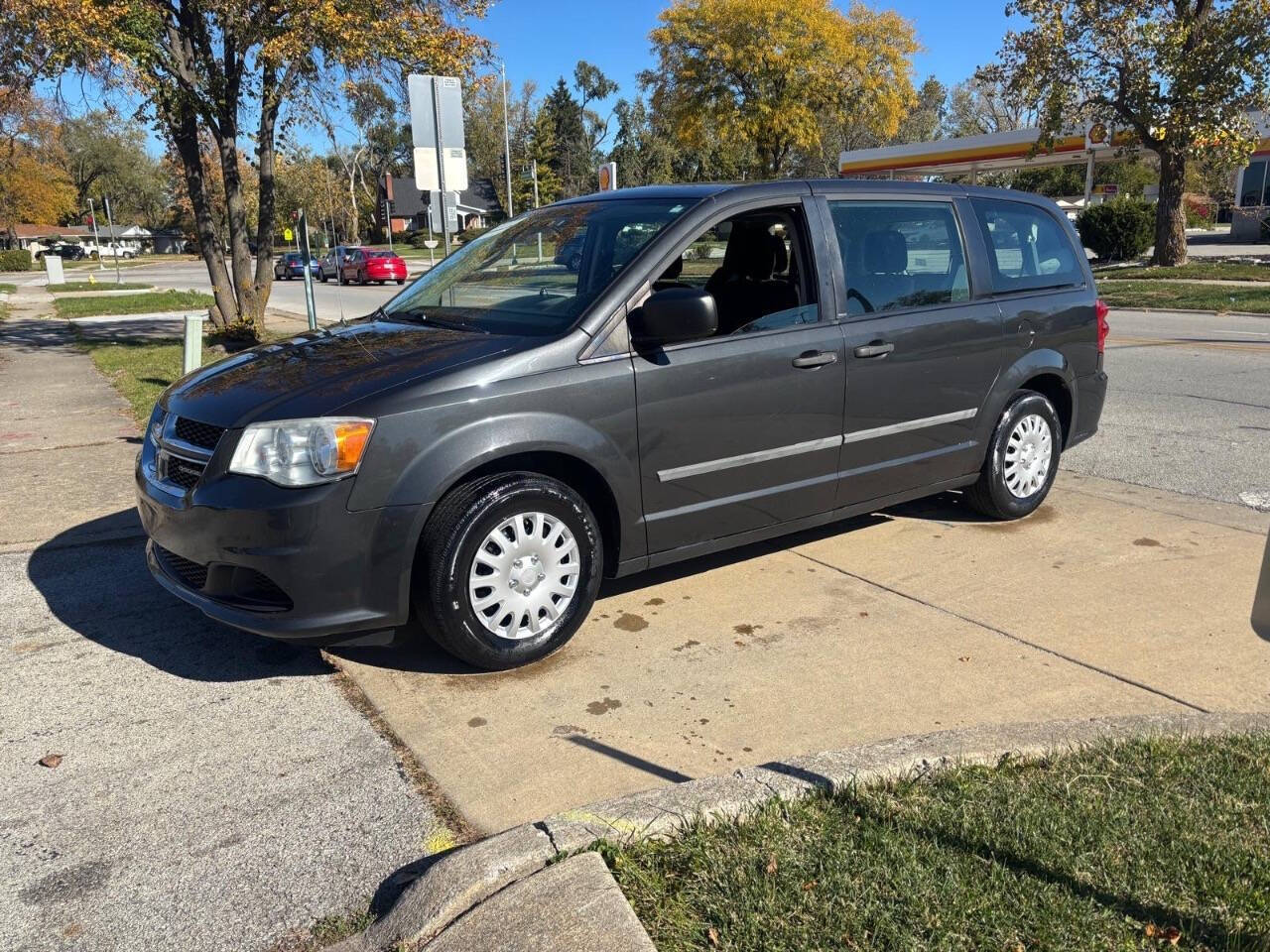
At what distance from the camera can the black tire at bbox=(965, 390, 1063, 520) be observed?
5.71m

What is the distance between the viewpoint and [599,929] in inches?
92.1

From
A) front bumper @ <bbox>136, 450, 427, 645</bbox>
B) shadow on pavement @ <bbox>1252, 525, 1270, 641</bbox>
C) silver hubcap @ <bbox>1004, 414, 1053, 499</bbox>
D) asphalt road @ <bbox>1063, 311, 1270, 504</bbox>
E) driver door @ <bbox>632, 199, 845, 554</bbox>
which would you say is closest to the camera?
shadow on pavement @ <bbox>1252, 525, 1270, 641</bbox>

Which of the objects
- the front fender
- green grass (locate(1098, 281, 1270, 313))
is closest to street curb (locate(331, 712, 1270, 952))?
the front fender

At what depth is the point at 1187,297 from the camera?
19781 millimetres

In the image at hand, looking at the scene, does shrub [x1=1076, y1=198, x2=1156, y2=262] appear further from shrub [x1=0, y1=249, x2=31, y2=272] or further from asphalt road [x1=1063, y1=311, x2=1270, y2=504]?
shrub [x1=0, y1=249, x2=31, y2=272]

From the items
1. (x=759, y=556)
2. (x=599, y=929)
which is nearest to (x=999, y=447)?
(x=759, y=556)

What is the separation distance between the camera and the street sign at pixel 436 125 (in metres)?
10.9

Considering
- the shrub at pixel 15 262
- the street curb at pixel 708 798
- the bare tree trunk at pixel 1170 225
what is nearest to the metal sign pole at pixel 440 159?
the street curb at pixel 708 798

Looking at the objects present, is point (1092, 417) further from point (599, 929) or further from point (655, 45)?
point (655, 45)

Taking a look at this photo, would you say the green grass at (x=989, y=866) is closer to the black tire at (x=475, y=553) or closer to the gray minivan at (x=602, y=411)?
the black tire at (x=475, y=553)

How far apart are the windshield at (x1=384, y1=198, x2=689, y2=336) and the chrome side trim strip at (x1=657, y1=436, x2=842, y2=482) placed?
2.50ft

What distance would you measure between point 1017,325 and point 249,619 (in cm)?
418

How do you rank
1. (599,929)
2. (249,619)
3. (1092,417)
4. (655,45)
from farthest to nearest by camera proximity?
(655,45)
(1092,417)
(249,619)
(599,929)

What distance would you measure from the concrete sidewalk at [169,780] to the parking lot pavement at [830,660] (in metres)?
0.26
